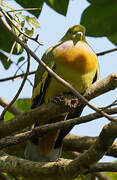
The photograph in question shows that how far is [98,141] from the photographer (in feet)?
6.50

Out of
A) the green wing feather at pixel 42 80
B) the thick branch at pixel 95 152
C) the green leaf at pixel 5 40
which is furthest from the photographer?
the green wing feather at pixel 42 80

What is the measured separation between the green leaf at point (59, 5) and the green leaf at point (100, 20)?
1.48 ft

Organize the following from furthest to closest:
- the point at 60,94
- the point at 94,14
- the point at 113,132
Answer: the point at 60,94, the point at 113,132, the point at 94,14

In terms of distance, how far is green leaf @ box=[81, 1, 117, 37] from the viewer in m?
1.19

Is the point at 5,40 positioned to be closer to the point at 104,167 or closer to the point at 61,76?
the point at 61,76

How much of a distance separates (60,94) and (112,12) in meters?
1.98

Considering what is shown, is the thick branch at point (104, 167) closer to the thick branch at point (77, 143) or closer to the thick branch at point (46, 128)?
the thick branch at point (46, 128)

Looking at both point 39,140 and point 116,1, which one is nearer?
point 116,1

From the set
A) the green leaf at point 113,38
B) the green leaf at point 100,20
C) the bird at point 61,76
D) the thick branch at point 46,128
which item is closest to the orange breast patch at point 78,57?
the bird at point 61,76

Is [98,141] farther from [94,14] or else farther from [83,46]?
[83,46]

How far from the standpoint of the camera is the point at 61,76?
3094 mm

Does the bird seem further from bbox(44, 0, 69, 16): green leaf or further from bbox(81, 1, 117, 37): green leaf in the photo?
bbox(81, 1, 117, 37): green leaf

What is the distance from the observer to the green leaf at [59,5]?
6.24 ft

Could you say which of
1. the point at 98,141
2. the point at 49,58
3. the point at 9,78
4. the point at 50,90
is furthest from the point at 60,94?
the point at 98,141
